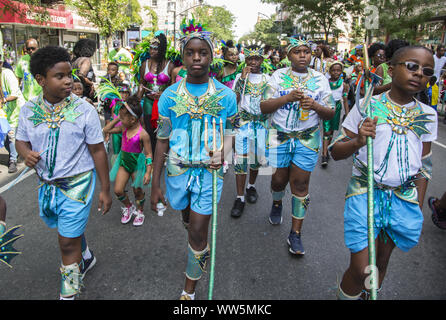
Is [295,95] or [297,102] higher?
[295,95]

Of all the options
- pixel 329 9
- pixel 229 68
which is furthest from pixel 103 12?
pixel 229 68

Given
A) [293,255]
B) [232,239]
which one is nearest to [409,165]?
[293,255]

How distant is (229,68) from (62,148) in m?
4.06

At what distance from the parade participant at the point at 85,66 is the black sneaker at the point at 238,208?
359cm

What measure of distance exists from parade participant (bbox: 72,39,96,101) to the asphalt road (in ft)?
7.71

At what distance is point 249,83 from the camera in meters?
4.65

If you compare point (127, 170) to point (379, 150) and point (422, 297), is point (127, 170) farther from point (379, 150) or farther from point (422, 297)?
point (422, 297)

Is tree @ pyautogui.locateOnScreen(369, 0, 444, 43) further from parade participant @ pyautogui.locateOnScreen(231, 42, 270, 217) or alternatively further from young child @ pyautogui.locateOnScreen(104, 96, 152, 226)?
young child @ pyautogui.locateOnScreen(104, 96, 152, 226)

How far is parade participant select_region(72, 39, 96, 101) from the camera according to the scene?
6070 millimetres

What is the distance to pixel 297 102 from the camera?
347 centimetres

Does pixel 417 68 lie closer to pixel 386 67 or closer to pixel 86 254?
pixel 386 67

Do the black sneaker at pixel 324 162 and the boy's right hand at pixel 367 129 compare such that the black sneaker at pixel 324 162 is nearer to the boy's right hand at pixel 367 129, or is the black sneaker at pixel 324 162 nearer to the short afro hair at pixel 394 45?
the short afro hair at pixel 394 45

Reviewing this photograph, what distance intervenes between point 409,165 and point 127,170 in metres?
3.14

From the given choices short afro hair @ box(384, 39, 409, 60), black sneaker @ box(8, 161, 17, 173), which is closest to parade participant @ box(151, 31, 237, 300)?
short afro hair @ box(384, 39, 409, 60)
